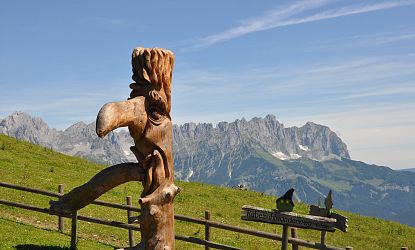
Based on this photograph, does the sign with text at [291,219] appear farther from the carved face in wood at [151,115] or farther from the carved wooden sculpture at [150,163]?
the carved face in wood at [151,115]

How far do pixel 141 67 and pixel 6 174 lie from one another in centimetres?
2069

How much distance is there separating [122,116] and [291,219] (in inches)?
245

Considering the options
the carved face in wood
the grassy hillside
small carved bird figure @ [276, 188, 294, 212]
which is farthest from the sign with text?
the grassy hillside

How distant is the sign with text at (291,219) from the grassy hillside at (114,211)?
273 inches

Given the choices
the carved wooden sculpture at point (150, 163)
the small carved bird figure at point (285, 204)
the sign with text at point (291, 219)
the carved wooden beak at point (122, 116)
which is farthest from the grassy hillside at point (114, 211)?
the carved wooden beak at point (122, 116)

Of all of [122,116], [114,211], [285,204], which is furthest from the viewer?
[114,211]

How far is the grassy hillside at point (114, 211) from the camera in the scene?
756 inches

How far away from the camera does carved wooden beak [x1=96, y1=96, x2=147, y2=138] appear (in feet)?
20.1

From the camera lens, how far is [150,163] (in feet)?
23.6

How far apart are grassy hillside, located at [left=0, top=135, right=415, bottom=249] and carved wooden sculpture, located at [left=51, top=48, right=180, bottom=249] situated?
831 cm

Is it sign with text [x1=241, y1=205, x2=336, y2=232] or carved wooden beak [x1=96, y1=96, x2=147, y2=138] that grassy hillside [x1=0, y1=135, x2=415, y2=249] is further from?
carved wooden beak [x1=96, y1=96, x2=147, y2=138]

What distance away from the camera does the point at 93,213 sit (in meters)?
22.5

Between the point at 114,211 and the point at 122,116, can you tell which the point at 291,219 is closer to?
the point at 122,116

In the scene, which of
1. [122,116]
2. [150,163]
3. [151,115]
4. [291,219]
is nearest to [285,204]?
[291,219]
